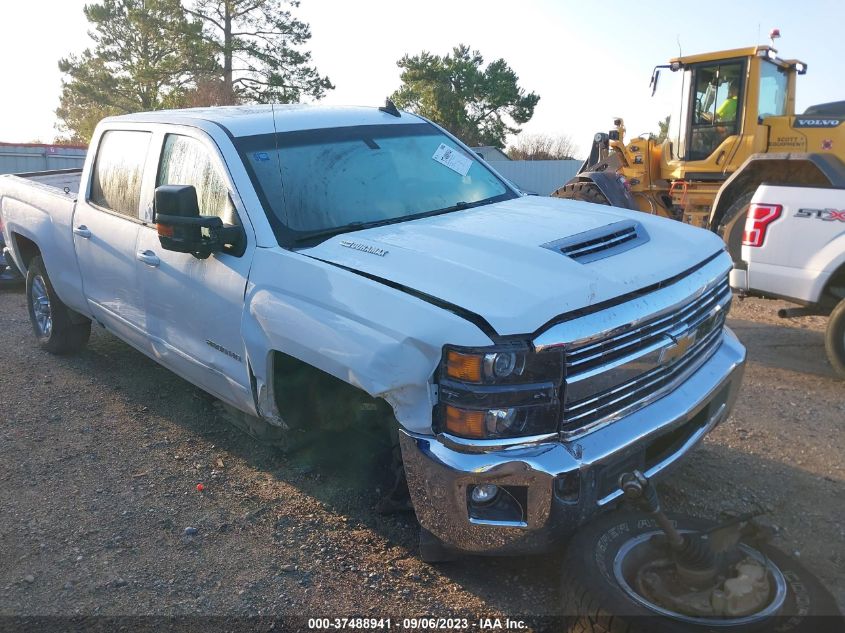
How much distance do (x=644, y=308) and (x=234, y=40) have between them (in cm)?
3203

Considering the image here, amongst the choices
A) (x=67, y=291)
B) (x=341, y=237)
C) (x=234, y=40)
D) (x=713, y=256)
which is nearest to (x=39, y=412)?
(x=67, y=291)

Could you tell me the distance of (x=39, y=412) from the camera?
5242 millimetres

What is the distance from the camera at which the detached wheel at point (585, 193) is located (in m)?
9.69

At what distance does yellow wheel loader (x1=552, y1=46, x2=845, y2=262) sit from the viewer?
9.95 m

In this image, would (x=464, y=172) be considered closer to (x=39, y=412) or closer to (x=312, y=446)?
(x=312, y=446)

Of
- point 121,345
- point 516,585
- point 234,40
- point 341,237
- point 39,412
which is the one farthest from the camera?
point 234,40

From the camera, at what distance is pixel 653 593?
102 inches

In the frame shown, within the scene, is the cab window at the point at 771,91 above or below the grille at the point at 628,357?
above

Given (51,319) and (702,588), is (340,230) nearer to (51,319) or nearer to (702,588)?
(702,588)

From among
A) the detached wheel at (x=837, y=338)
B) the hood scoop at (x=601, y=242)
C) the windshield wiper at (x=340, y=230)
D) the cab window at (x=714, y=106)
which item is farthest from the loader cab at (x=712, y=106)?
the windshield wiper at (x=340, y=230)

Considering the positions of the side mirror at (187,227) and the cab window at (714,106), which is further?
the cab window at (714,106)

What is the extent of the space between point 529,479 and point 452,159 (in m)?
2.43

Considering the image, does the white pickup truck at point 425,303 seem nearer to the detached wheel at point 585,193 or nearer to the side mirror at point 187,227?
the side mirror at point 187,227

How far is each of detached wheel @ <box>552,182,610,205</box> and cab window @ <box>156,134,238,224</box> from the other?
6268mm
